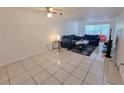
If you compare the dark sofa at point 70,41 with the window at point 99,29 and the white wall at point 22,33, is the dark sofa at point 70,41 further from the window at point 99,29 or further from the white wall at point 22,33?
the window at point 99,29

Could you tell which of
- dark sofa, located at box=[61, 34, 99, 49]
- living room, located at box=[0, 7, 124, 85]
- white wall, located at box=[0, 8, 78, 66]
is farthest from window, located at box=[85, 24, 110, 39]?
white wall, located at box=[0, 8, 78, 66]

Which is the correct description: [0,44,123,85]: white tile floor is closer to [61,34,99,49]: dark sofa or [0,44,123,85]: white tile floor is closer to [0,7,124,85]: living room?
[0,7,124,85]: living room

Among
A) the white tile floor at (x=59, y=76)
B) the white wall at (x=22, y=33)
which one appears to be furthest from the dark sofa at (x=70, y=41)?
the white tile floor at (x=59, y=76)

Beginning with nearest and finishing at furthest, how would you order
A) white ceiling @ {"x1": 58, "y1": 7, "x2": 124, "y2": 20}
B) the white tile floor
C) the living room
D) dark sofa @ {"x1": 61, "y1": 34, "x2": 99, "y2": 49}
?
the white tile floor, the living room, white ceiling @ {"x1": 58, "y1": 7, "x2": 124, "y2": 20}, dark sofa @ {"x1": 61, "y1": 34, "x2": 99, "y2": 49}

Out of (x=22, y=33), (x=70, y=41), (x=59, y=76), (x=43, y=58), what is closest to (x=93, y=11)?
(x=70, y=41)

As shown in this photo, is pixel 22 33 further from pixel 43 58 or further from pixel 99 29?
pixel 99 29

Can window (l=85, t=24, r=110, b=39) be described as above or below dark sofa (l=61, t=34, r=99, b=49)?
above

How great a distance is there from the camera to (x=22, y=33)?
141 inches

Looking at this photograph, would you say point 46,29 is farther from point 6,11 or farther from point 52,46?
point 6,11

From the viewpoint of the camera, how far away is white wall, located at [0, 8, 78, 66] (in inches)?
118

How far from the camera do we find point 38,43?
4.41 m

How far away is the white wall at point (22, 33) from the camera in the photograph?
3.01 m
